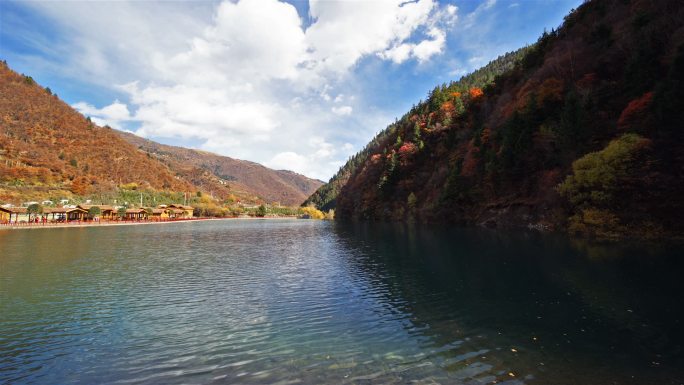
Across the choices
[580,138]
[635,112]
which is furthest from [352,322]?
[580,138]

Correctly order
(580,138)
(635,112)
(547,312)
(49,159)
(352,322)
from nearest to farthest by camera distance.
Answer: (352,322) < (547,312) < (635,112) < (580,138) < (49,159)

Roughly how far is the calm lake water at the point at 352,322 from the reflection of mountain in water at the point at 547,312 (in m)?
0.07

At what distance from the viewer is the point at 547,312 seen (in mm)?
15617

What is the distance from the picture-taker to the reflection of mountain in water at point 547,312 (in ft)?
34.2

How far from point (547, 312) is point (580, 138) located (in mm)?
38382

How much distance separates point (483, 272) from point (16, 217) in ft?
356

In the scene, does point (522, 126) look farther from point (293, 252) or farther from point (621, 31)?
point (293, 252)

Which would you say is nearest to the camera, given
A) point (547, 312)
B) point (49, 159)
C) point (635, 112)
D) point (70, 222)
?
point (547, 312)

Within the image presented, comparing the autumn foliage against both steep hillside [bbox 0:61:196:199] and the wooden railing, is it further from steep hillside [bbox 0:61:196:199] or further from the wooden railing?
steep hillside [bbox 0:61:196:199]

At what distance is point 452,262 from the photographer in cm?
2958

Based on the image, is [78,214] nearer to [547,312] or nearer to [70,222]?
[70,222]

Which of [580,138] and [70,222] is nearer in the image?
[580,138]

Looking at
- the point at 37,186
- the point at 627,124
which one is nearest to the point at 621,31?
the point at 627,124

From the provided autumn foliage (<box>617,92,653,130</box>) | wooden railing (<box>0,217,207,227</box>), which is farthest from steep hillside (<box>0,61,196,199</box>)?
autumn foliage (<box>617,92,653,130</box>)
